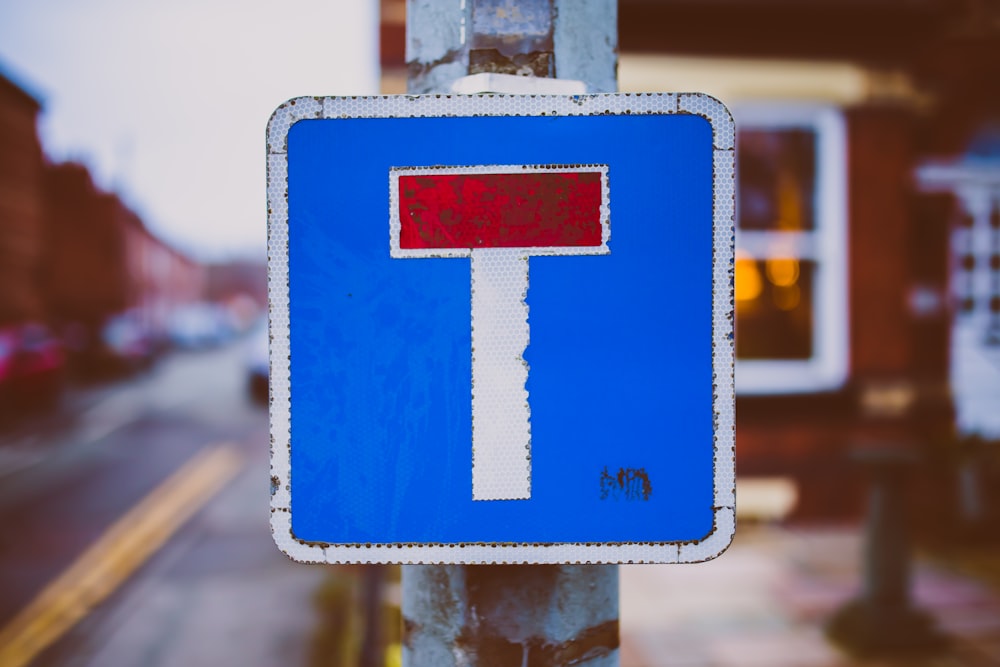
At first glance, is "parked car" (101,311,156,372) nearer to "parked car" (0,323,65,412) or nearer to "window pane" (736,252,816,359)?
"parked car" (0,323,65,412)

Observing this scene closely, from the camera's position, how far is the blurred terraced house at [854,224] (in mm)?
5590

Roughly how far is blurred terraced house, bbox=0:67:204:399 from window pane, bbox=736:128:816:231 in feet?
43.8

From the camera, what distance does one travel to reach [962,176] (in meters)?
5.81

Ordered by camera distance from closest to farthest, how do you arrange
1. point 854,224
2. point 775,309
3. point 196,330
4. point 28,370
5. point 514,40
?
1. point 514,40
2. point 854,224
3. point 775,309
4. point 28,370
5. point 196,330

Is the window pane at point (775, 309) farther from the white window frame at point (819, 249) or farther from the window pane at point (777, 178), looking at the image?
the window pane at point (777, 178)

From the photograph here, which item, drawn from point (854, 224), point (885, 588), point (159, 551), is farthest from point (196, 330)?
point (885, 588)

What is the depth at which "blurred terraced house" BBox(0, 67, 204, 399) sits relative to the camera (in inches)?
805

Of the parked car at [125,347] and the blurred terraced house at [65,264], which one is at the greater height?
the blurred terraced house at [65,264]

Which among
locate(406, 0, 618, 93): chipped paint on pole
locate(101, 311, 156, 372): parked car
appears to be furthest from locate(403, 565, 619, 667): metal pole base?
locate(101, 311, 156, 372): parked car

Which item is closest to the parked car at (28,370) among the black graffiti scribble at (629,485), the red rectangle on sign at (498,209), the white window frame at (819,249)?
the white window frame at (819,249)

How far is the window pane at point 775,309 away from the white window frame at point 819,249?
6cm

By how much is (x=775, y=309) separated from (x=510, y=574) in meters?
5.56

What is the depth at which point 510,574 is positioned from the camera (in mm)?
1143

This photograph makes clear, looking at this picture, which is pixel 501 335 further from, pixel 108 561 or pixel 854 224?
pixel 108 561
